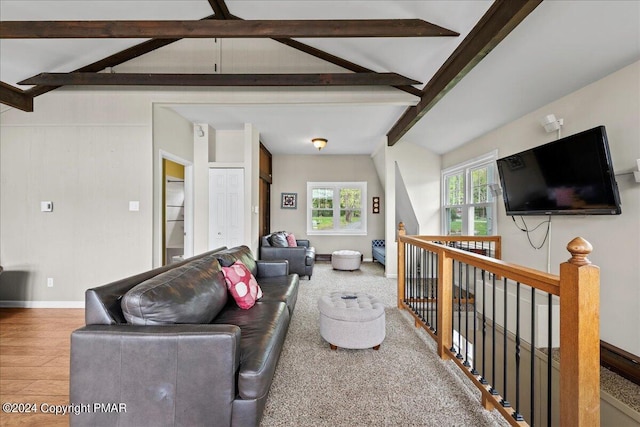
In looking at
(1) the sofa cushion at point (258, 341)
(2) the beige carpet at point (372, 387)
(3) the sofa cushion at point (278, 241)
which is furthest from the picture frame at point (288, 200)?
(1) the sofa cushion at point (258, 341)

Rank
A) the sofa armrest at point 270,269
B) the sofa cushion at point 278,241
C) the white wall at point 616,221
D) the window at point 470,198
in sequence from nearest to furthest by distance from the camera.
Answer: the white wall at point 616,221, the sofa armrest at point 270,269, the window at point 470,198, the sofa cushion at point 278,241

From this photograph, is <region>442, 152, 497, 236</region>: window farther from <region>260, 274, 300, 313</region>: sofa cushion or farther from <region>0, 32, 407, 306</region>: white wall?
<region>260, 274, 300, 313</region>: sofa cushion

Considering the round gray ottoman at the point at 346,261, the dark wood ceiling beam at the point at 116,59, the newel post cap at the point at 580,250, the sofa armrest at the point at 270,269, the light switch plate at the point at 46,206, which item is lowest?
the round gray ottoman at the point at 346,261

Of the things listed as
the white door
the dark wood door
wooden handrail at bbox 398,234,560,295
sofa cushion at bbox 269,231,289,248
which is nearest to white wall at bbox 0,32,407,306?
the white door

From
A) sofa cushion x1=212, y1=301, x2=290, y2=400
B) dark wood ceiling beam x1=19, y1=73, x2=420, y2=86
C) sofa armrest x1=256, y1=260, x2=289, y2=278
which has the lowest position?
sofa cushion x1=212, y1=301, x2=290, y2=400

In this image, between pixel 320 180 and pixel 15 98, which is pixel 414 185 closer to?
pixel 320 180

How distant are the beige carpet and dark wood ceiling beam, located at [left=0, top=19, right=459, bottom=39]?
273 centimetres

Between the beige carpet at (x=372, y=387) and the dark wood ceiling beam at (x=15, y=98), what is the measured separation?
433 centimetres

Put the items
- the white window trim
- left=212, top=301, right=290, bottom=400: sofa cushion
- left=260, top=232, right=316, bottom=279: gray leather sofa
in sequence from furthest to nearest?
left=260, top=232, right=316, bottom=279: gray leather sofa < the white window trim < left=212, top=301, right=290, bottom=400: sofa cushion

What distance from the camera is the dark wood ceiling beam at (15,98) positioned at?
327 centimetres

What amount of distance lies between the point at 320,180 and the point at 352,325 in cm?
502

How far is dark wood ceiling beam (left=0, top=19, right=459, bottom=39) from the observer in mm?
2424

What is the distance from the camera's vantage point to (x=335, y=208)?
6.97 metres

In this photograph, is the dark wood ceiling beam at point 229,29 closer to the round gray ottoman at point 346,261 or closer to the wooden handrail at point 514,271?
the wooden handrail at point 514,271
